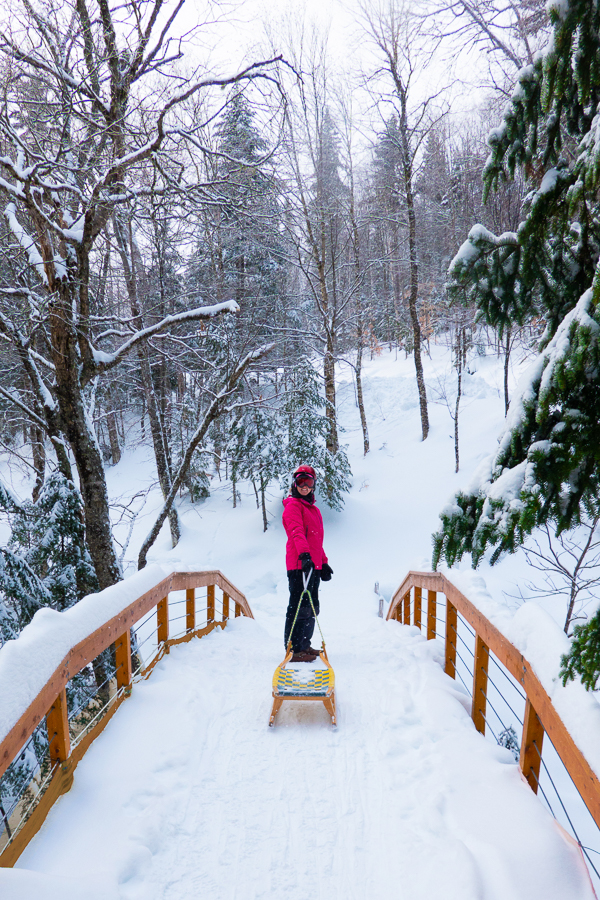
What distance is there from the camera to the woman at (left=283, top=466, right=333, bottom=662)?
470 centimetres

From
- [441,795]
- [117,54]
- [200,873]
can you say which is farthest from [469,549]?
[117,54]

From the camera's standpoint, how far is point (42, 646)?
227cm

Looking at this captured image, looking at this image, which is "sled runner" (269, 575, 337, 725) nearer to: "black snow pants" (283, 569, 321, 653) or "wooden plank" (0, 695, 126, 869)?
"black snow pants" (283, 569, 321, 653)

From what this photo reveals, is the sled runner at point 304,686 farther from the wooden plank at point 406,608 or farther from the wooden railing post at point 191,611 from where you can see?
the wooden plank at point 406,608

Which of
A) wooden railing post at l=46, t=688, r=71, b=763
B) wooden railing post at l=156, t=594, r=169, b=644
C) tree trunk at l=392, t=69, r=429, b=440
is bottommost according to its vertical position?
wooden railing post at l=156, t=594, r=169, b=644

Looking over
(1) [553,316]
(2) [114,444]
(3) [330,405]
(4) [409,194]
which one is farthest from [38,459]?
(2) [114,444]

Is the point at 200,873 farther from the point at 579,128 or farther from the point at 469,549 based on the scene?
the point at 579,128

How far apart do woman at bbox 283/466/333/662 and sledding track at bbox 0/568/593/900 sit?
92 centimetres

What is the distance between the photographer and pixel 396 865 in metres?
2.17

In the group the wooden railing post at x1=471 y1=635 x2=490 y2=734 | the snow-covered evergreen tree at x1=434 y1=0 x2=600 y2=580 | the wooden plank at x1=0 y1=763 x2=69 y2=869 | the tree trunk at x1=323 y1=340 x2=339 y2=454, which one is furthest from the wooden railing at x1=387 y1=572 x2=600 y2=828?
the tree trunk at x1=323 y1=340 x2=339 y2=454

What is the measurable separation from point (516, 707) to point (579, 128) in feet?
28.7

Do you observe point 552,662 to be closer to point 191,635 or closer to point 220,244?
point 191,635

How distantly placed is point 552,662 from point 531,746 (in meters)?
0.68

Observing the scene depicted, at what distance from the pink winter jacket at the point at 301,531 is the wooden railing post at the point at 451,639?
134 cm
